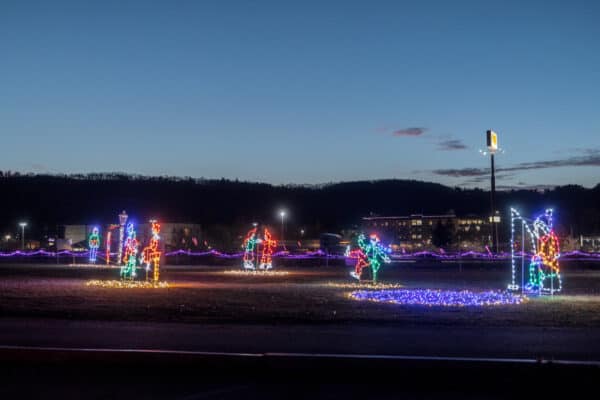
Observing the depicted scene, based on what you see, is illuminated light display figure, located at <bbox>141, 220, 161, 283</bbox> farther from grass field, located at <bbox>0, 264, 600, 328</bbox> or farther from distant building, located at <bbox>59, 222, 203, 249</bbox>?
distant building, located at <bbox>59, 222, 203, 249</bbox>

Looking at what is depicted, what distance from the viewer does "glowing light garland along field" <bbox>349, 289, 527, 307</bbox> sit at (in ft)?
70.2

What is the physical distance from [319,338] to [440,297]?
1062 centimetres

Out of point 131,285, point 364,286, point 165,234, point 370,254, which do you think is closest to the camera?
point 131,285

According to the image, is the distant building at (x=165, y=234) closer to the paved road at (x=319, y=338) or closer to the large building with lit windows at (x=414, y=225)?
the large building with lit windows at (x=414, y=225)

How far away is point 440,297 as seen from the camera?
2330 centimetres

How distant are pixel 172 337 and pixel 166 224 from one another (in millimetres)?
97271

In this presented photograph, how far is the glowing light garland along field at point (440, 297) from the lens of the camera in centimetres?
2141

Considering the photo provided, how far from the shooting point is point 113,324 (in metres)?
15.5

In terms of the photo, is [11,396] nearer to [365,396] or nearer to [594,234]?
[365,396]

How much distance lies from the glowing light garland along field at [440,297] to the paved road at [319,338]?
6.18m

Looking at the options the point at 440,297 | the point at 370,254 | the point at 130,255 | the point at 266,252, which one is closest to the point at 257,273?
the point at 266,252

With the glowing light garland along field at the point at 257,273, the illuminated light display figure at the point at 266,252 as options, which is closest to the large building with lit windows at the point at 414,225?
the illuminated light display figure at the point at 266,252

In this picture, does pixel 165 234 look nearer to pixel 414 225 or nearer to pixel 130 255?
pixel 130 255

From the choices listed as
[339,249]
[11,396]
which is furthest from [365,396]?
[339,249]
